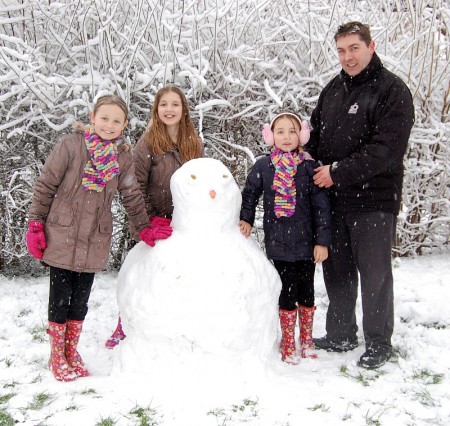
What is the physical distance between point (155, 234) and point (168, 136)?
75cm

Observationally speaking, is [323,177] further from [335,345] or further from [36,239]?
[36,239]

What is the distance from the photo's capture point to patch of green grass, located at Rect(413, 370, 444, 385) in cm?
314

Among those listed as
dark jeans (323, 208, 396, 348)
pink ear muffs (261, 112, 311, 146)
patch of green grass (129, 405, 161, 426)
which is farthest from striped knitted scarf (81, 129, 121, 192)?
dark jeans (323, 208, 396, 348)

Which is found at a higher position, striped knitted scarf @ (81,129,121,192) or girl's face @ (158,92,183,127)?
girl's face @ (158,92,183,127)

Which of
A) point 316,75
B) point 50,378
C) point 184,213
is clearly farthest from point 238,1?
point 50,378

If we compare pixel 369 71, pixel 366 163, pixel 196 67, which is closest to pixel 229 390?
pixel 366 163

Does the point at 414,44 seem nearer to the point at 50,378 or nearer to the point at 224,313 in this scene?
the point at 224,313

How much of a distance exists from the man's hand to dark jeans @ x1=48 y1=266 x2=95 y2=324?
61.2 inches

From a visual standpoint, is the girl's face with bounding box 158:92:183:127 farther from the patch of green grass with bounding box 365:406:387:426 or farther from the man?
the patch of green grass with bounding box 365:406:387:426

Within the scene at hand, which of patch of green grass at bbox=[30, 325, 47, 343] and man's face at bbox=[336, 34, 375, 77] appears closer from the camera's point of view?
man's face at bbox=[336, 34, 375, 77]

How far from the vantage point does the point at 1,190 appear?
481 centimetres

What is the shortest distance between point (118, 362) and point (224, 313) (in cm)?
76

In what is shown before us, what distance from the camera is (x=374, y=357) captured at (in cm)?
338

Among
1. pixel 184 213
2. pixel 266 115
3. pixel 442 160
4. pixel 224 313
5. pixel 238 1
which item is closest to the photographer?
pixel 224 313
